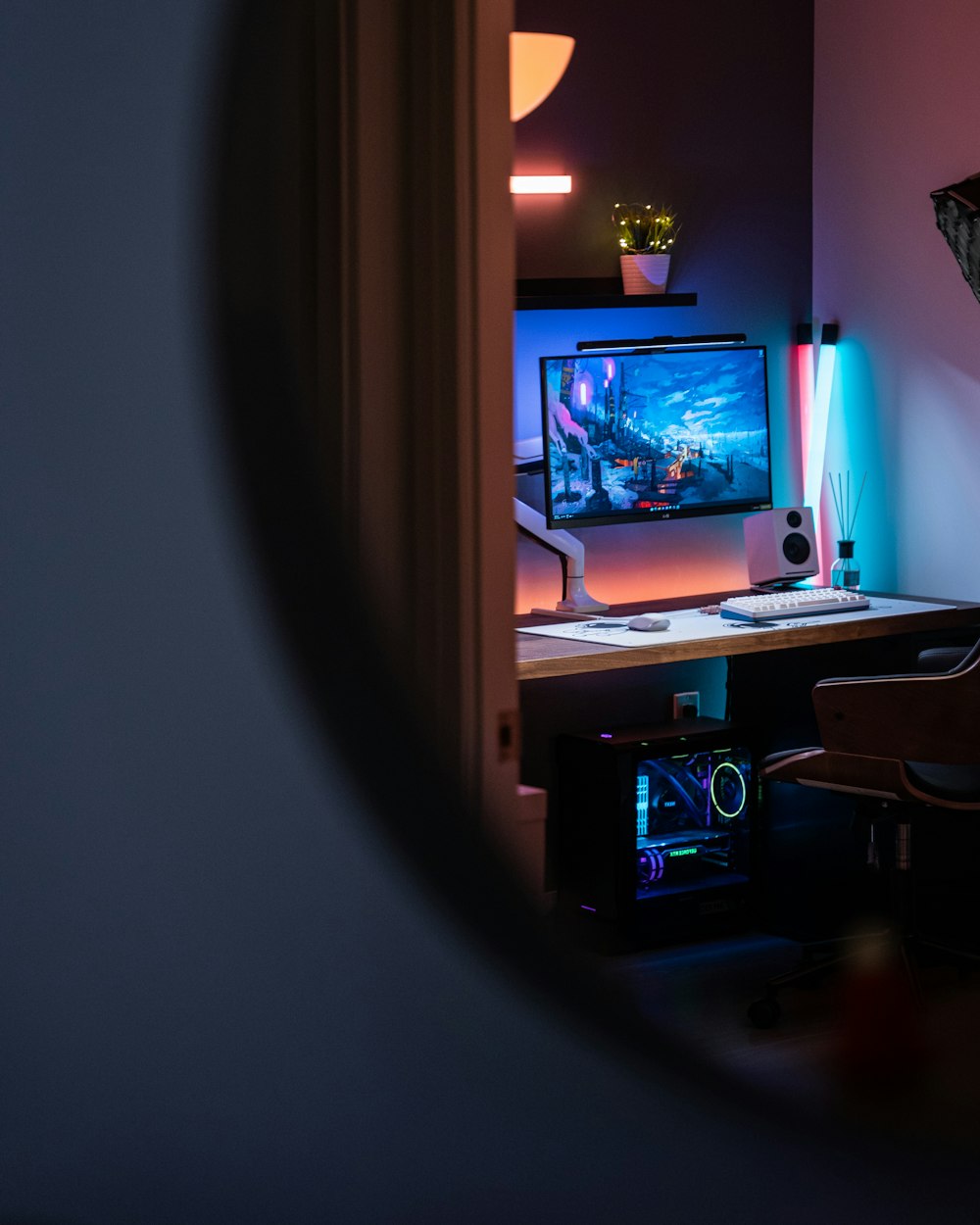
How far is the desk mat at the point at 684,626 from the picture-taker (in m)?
2.76

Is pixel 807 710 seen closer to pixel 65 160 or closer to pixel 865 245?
pixel 865 245

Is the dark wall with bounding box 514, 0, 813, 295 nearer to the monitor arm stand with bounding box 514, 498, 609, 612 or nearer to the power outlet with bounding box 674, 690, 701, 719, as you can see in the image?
the monitor arm stand with bounding box 514, 498, 609, 612

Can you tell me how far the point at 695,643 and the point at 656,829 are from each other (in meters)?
0.59

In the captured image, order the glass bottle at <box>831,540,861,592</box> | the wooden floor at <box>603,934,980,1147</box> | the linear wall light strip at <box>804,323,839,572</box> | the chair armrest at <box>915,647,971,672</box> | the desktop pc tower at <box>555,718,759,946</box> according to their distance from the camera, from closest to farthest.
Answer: the wooden floor at <box>603,934,980,1147</box>
the chair armrest at <box>915,647,971,672</box>
the desktop pc tower at <box>555,718,759,946</box>
the glass bottle at <box>831,540,861,592</box>
the linear wall light strip at <box>804,323,839,572</box>

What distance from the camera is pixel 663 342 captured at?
10.8ft

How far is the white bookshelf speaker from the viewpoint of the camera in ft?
10.9

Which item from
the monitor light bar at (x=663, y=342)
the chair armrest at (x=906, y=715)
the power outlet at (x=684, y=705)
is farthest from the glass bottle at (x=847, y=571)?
the chair armrest at (x=906, y=715)

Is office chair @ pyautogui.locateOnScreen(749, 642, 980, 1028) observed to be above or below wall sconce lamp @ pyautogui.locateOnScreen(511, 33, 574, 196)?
below

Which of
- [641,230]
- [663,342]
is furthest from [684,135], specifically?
[663,342]

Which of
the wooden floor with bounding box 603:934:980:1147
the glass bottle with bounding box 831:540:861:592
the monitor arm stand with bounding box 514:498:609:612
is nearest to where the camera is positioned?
the wooden floor with bounding box 603:934:980:1147

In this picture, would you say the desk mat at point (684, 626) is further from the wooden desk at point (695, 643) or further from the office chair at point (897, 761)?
the office chair at point (897, 761)

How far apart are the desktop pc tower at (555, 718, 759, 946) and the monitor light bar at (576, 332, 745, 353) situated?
89 centimetres

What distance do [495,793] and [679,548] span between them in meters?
2.96

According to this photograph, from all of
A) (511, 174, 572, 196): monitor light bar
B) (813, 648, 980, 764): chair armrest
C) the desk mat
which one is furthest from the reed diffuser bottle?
(511, 174, 572, 196): monitor light bar
